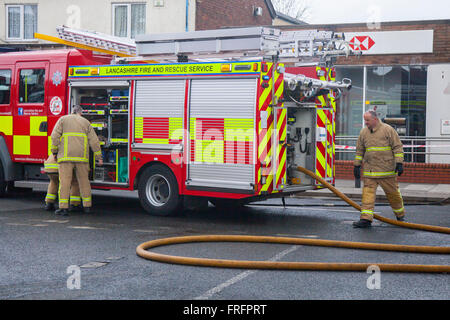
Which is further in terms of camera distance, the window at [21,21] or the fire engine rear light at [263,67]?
the window at [21,21]

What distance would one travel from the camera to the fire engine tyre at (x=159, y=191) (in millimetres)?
10578

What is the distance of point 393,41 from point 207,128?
957 centimetres

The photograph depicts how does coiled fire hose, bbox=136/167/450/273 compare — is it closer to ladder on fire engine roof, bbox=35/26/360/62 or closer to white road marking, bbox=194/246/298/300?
white road marking, bbox=194/246/298/300

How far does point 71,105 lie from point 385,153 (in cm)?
559

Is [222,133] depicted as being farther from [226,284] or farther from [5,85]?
[5,85]

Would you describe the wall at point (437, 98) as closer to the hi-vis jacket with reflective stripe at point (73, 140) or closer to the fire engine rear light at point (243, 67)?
the fire engine rear light at point (243, 67)

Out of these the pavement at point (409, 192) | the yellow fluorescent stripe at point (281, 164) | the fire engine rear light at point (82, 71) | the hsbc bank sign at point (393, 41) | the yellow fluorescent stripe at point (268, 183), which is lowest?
the pavement at point (409, 192)

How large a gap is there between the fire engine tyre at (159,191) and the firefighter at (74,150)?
92cm

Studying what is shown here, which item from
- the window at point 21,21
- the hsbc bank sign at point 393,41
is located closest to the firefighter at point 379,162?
the hsbc bank sign at point 393,41

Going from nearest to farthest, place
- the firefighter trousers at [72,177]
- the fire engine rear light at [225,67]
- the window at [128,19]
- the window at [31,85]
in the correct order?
the fire engine rear light at [225,67] → the firefighter trousers at [72,177] → the window at [31,85] → the window at [128,19]

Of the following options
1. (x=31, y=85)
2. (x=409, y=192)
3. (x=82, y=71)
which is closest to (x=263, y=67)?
(x=82, y=71)

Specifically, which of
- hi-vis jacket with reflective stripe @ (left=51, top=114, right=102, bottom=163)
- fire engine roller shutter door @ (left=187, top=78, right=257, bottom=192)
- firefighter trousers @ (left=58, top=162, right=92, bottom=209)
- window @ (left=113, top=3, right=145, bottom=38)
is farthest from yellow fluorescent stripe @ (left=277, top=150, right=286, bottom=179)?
window @ (left=113, top=3, right=145, bottom=38)
